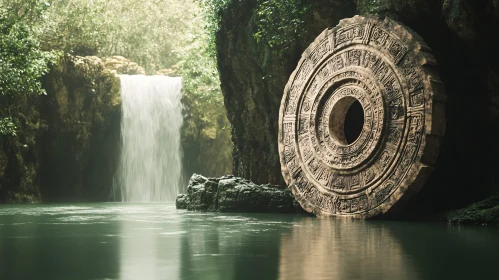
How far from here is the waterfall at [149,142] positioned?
72.5 ft

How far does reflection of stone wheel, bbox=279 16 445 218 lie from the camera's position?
8484 millimetres

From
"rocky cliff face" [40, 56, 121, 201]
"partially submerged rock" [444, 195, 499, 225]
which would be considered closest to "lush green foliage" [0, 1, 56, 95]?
"rocky cliff face" [40, 56, 121, 201]

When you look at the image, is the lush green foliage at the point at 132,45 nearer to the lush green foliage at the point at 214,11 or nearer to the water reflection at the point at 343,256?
the lush green foliage at the point at 214,11

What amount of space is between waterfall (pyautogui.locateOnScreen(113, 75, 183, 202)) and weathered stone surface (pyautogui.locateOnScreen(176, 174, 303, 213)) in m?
9.99

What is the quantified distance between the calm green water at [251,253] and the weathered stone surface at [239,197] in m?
4.12

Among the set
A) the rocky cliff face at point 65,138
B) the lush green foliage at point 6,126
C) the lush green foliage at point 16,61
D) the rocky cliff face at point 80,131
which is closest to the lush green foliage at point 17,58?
the lush green foliage at point 16,61

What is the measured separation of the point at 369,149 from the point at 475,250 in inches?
174

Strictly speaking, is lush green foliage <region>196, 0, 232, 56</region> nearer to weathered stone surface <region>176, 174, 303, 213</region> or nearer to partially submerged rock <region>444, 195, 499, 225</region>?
weathered stone surface <region>176, 174, 303, 213</region>

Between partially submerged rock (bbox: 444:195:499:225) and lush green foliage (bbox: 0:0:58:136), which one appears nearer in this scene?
partially submerged rock (bbox: 444:195:499:225)

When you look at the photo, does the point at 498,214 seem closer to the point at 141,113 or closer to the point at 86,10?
the point at 141,113

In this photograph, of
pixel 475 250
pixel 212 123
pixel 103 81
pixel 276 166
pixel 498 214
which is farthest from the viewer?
pixel 212 123

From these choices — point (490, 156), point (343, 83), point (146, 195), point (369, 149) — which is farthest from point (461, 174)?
point (146, 195)

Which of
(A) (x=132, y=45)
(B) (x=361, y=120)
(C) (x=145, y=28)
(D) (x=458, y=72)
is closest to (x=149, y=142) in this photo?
(A) (x=132, y=45)

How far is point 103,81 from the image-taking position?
857 inches
